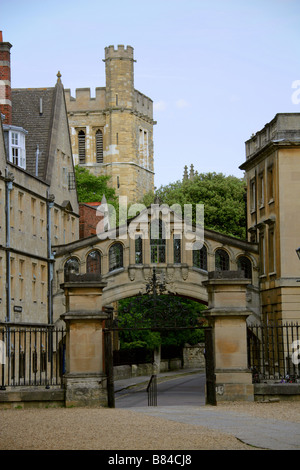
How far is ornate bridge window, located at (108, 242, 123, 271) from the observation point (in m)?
51.1

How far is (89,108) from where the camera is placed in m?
130

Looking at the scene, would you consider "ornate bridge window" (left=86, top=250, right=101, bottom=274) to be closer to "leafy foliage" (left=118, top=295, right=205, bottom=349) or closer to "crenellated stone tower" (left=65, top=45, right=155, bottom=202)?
"leafy foliage" (left=118, top=295, right=205, bottom=349)

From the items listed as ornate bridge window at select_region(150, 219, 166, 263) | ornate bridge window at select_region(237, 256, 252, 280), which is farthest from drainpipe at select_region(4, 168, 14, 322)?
ornate bridge window at select_region(237, 256, 252, 280)

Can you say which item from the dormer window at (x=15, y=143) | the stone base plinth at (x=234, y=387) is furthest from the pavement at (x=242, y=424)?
the dormer window at (x=15, y=143)

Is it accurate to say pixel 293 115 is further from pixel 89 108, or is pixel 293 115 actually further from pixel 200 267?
pixel 89 108

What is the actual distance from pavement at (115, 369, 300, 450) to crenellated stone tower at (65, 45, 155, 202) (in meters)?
102

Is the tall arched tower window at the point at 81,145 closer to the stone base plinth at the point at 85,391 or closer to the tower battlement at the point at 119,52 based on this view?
the tower battlement at the point at 119,52

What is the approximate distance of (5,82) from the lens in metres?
47.0

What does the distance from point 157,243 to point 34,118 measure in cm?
893

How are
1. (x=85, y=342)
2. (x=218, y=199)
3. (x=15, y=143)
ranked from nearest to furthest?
(x=85, y=342), (x=15, y=143), (x=218, y=199)

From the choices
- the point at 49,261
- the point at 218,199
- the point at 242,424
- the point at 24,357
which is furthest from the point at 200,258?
the point at 242,424

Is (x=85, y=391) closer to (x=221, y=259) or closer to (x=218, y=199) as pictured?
(x=221, y=259)

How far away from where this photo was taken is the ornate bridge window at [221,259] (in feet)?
166
